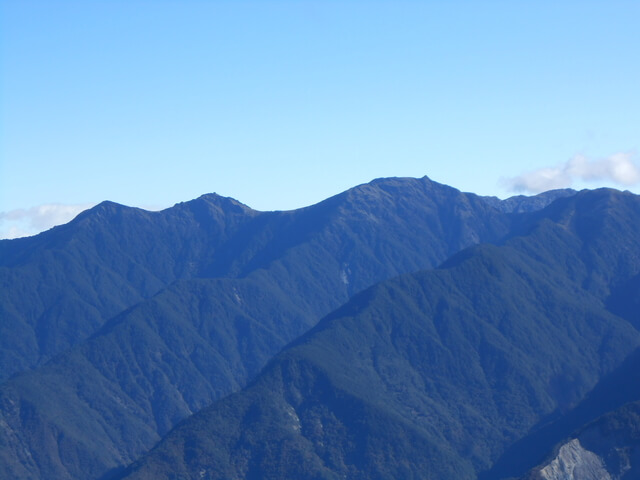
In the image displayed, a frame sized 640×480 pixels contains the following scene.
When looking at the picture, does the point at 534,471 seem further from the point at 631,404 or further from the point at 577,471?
the point at 631,404

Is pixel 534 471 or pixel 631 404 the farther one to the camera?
pixel 631 404

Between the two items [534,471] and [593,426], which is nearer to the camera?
[534,471]

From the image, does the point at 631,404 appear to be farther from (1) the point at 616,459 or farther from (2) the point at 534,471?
(2) the point at 534,471

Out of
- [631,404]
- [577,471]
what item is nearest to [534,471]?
[577,471]

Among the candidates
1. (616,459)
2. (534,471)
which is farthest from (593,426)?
(534,471)

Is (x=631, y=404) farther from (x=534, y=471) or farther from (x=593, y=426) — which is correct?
(x=534, y=471)
